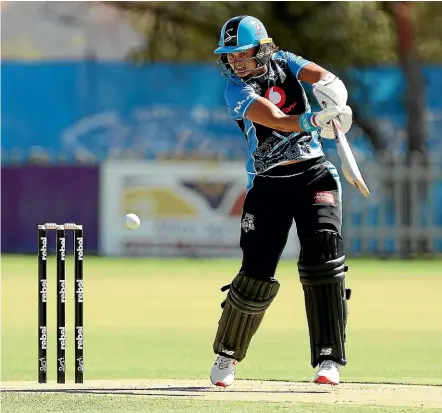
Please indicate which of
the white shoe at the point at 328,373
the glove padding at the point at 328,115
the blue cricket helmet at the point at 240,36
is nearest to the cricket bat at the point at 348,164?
the glove padding at the point at 328,115

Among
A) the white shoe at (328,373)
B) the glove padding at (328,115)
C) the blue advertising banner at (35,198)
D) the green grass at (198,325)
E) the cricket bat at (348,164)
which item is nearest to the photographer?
the cricket bat at (348,164)

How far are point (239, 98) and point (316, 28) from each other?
597 inches

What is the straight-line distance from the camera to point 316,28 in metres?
21.8

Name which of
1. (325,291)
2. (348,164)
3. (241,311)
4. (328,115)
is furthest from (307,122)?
(241,311)

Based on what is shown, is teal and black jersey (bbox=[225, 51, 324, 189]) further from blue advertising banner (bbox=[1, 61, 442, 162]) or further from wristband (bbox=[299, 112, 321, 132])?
blue advertising banner (bbox=[1, 61, 442, 162])

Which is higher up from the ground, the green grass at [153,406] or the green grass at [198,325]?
the green grass at [198,325]

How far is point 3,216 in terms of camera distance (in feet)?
67.4

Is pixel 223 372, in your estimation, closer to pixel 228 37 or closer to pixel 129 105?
pixel 228 37

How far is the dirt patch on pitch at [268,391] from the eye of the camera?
254 inches

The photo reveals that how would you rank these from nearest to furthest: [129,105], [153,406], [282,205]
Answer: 1. [153,406]
2. [282,205]
3. [129,105]

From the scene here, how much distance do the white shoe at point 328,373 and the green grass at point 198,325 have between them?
73cm

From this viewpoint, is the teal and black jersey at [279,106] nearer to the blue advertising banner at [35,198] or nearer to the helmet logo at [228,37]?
the helmet logo at [228,37]

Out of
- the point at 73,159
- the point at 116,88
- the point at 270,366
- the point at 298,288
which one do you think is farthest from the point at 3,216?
the point at 270,366

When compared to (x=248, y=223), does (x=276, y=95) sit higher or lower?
higher
